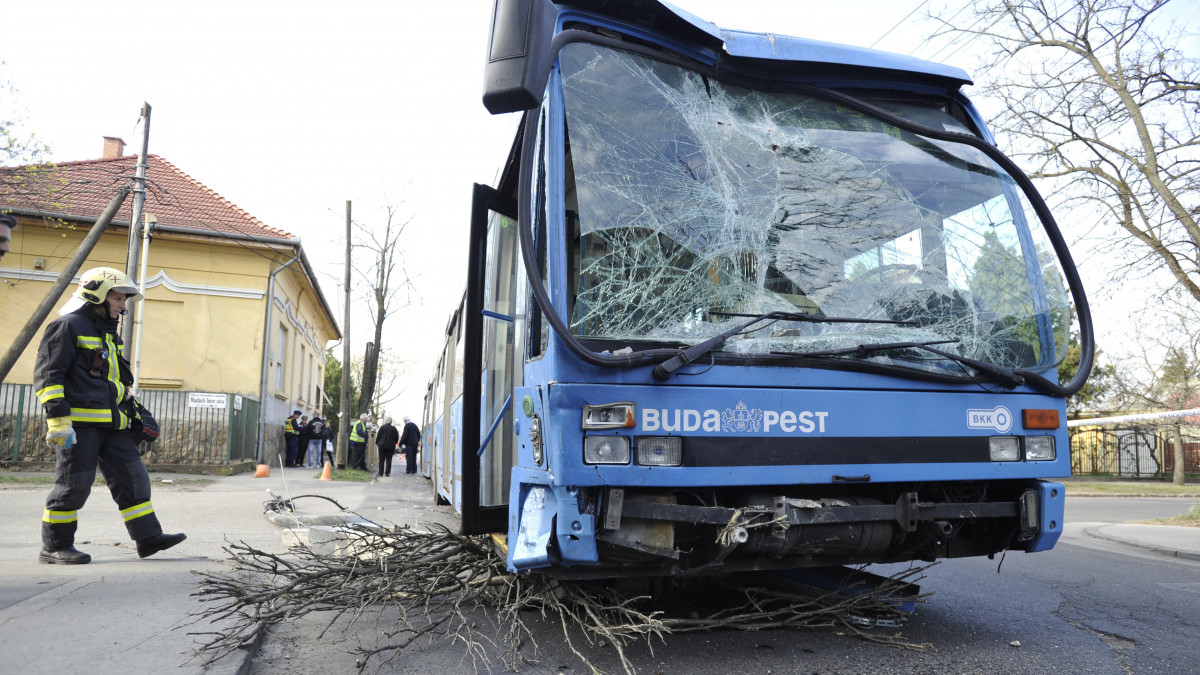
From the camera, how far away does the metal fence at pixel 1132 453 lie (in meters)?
32.2

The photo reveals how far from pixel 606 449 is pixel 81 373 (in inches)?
150

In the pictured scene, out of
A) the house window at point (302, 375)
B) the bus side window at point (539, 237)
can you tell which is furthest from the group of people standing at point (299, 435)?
the bus side window at point (539, 237)

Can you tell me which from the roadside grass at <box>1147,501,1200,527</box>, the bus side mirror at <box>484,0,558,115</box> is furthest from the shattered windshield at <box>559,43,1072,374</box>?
the roadside grass at <box>1147,501,1200,527</box>

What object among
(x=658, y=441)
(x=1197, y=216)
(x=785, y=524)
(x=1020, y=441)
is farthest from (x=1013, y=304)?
(x=1197, y=216)

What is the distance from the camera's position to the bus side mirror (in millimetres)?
3016

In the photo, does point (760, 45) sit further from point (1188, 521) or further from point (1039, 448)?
point (1188, 521)

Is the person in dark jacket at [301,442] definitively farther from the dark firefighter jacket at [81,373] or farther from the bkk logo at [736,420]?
the bkk logo at [736,420]

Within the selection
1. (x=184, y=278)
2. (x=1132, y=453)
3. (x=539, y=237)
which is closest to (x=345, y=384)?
(x=184, y=278)

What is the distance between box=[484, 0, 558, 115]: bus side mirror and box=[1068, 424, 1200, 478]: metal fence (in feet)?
114

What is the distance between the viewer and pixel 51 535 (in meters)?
5.16

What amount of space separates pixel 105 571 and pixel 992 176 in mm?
5693

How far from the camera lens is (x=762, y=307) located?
360 cm

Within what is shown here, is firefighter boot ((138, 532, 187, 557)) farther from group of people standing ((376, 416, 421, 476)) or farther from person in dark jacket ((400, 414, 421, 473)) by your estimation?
person in dark jacket ((400, 414, 421, 473))

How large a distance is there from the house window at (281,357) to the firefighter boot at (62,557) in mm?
19905
